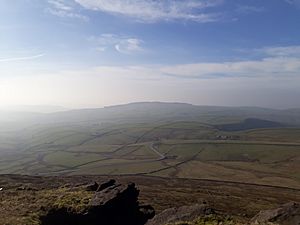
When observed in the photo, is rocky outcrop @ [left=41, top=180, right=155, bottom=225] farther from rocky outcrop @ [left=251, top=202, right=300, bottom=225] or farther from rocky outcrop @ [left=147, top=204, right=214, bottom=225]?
rocky outcrop @ [left=251, top=202, right=300, bottom=225]

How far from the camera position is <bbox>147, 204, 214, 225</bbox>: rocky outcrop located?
1119 inches

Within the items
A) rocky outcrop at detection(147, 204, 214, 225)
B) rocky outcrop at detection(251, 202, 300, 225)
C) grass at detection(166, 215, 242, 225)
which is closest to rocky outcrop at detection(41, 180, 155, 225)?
rocky outcrop at detection(147, 204, 214, 225)

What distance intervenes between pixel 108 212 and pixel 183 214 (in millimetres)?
8774

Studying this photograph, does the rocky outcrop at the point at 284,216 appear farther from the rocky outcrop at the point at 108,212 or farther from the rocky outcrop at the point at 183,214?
the rocky outcrop at the point at 108,212

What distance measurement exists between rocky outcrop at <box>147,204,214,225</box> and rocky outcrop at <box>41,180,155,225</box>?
5.49m

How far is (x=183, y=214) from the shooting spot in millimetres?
29344

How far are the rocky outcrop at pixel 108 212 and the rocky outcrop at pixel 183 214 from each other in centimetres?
549

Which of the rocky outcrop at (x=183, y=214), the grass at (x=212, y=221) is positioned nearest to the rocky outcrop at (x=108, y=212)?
the rocky outcrop at (x=183, y=214)

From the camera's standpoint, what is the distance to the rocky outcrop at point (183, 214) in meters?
28.4

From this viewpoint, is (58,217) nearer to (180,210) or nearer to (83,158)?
(180,210)

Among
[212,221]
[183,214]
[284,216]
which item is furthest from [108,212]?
[284,216]

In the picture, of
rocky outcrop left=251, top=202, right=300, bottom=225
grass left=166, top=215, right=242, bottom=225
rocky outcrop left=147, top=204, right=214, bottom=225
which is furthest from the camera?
rocky outcrop left=147, top=204, right=214, bottom=225

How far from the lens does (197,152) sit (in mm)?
193125

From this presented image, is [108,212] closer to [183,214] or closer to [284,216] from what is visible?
[183,214]
